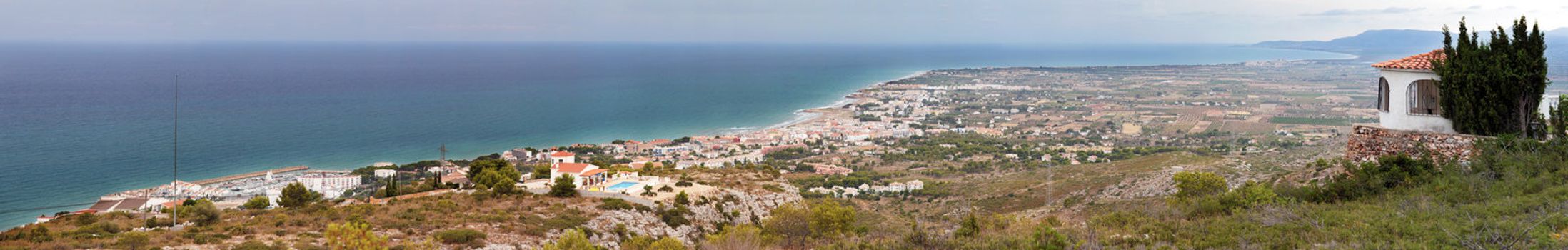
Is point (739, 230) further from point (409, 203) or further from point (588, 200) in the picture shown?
point (409, 203)

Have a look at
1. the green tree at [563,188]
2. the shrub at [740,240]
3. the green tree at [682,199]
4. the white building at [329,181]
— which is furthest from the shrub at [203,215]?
the white building at [329,181]

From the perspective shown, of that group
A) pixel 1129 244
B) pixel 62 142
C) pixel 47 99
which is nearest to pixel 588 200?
pixel 1129 244

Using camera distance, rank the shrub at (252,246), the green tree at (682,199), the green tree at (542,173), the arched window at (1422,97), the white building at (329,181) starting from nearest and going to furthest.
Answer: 1. the shrub at (252,246)
2. the arched window at (1422,97)
3. the green tree at (682,199)
4. the green tree at (542,173)
5. the white building at (329,181)

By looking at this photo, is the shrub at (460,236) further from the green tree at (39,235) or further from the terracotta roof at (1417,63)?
the terracotta roof at (1417,63)

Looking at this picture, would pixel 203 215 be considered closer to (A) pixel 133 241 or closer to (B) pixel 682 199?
(A) pixel 133 241

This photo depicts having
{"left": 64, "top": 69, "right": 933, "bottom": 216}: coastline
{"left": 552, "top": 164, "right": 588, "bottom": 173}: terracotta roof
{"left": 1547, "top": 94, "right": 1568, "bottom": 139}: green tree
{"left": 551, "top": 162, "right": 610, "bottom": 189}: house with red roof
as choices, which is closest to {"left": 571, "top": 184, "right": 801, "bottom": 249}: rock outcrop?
{"left": 551, "top": 162, "right": 610, "bottom": 189}: house with red roof
